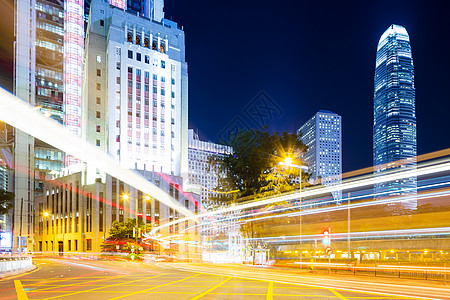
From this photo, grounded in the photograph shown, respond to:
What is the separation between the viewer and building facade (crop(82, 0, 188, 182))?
3647 inches

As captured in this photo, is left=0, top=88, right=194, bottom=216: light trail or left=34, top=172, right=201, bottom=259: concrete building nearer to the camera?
left=0, top=88, right=194, bottom=216: light trail

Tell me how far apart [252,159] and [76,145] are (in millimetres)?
68116

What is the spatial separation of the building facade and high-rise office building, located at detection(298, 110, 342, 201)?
264 ft

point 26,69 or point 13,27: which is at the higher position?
point 13,27

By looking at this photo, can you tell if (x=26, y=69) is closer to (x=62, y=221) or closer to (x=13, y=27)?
(x=13, y=27)

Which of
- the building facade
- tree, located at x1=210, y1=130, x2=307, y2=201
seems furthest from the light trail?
tree, located at x1=210, y1=130, x2=307, y2=201

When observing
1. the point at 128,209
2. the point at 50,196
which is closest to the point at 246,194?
the point at 128,209

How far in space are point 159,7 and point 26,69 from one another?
53.2 meters

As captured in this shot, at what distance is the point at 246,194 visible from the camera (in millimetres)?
45375

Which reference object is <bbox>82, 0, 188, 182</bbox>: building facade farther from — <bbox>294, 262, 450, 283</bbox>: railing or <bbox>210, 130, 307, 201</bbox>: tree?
<bbox>294, 262, 450, 283</bbox>: railing

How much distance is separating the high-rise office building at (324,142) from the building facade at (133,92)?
8036 centimetres

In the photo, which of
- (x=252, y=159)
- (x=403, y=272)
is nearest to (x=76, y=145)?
(x=252, y=159)

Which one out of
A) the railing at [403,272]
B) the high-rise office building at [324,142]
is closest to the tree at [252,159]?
the railing at [403,272]

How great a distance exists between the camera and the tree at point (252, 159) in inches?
1738
